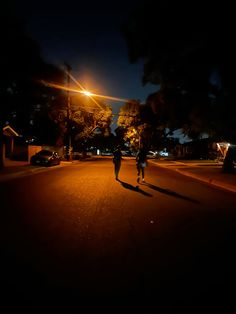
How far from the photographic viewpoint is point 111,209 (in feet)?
32.1

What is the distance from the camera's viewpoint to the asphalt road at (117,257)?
400 centimetres

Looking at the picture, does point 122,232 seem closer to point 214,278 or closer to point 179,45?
point 214,278

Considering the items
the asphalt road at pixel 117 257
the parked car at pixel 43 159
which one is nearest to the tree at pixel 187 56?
the asphalt road at pixel 117 257

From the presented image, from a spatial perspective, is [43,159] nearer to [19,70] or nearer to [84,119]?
[19,70]

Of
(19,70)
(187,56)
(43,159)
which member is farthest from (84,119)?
(187,56)

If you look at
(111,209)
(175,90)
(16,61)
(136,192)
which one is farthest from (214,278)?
(16,61)

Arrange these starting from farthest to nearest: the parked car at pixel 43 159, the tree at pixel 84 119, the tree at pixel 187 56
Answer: the tree at pixel 84 119, the parked car at pixel 43 159, the tree at pixel 187 56

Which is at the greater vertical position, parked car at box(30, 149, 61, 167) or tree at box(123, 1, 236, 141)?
tree at box(123, 1, 236, 141)

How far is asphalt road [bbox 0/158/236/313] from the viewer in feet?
13.1

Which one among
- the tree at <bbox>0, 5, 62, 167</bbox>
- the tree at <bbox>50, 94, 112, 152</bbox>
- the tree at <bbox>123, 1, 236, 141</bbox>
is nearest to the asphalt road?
the tree at <bbox>123, 1, 236, 141</bbox>

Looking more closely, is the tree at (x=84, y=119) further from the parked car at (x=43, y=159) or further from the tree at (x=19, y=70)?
the tree at (x=19, y=70)

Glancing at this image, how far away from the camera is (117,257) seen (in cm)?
548

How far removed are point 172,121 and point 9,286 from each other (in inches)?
669

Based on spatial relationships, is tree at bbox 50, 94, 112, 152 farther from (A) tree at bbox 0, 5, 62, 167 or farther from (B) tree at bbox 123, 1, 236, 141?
(B) tree at bbox 123, 1, 236, 141
